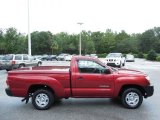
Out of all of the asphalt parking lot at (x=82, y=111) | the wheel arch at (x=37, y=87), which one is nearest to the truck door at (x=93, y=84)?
the asphalt parking lot at (x=82, y=111)

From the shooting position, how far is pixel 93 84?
9.37m

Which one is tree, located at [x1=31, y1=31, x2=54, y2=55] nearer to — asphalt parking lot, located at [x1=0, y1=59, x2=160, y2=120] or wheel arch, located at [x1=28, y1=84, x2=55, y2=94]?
asphalt parking lot, located at [x1=0, y1=59, x2=160, y2=120]

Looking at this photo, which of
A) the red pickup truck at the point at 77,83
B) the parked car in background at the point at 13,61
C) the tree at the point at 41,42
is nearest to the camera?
the red pickup truck at the point at 77,83

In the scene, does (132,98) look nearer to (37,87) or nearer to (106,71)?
(106,71)

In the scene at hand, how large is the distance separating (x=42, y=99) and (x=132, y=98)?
276 centimetres

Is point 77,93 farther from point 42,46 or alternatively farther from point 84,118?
point 42,46

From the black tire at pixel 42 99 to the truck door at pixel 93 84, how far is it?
759mm

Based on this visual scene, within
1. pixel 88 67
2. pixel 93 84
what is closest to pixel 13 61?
pixel 88 67

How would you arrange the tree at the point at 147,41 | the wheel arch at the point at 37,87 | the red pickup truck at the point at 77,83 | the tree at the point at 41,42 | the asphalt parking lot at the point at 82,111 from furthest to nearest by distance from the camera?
1. the tree at the point at 147,41
2. the tree at the point at 41,42
3. the wheel arch at the point at 37,87
4. the red pickup truck at the point at 77,83
5. the asphalt parking lot at the point at 82,111

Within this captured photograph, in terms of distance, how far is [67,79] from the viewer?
30.6 feet

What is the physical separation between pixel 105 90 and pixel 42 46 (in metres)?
78.0

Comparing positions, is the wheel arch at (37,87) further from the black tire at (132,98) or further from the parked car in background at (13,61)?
the parked car in background at (13,61)

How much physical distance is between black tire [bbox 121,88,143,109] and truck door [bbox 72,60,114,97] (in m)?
0.48

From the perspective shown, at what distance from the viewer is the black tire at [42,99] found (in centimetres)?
935
